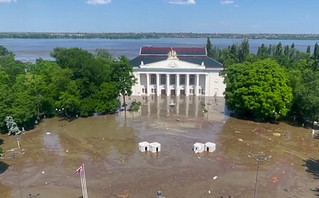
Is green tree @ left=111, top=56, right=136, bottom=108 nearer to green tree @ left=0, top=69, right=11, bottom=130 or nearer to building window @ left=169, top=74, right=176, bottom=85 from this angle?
building window @ left=169, top=74, right=176, bottom=85

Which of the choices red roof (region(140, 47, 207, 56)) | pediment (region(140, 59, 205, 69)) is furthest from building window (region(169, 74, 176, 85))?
red roof (region(140, 47, 207, 56))

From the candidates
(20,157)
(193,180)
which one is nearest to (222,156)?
(193,180)

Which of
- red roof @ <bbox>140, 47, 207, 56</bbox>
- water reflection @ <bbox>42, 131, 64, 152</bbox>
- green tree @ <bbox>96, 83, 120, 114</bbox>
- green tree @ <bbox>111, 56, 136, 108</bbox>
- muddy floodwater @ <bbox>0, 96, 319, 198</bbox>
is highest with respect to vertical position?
red roof @ <bbox>140, 47, 207, 56</bbox>

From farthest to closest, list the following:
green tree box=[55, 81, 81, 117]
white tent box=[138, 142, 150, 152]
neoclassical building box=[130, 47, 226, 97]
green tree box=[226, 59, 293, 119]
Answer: neoclassical building box=[130, 47, 226, 97], green tree box=[55, 81, 81, 117], green tree box=[226, 59, 293, 119], white tent box=[138, 142, 150, 152]

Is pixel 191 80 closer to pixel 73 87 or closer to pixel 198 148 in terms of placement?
pixel 73 87

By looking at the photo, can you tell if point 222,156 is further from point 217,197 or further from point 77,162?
point 77,162

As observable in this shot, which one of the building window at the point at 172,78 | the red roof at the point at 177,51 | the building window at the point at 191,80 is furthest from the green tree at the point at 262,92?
the red roof at the point at 177,51
